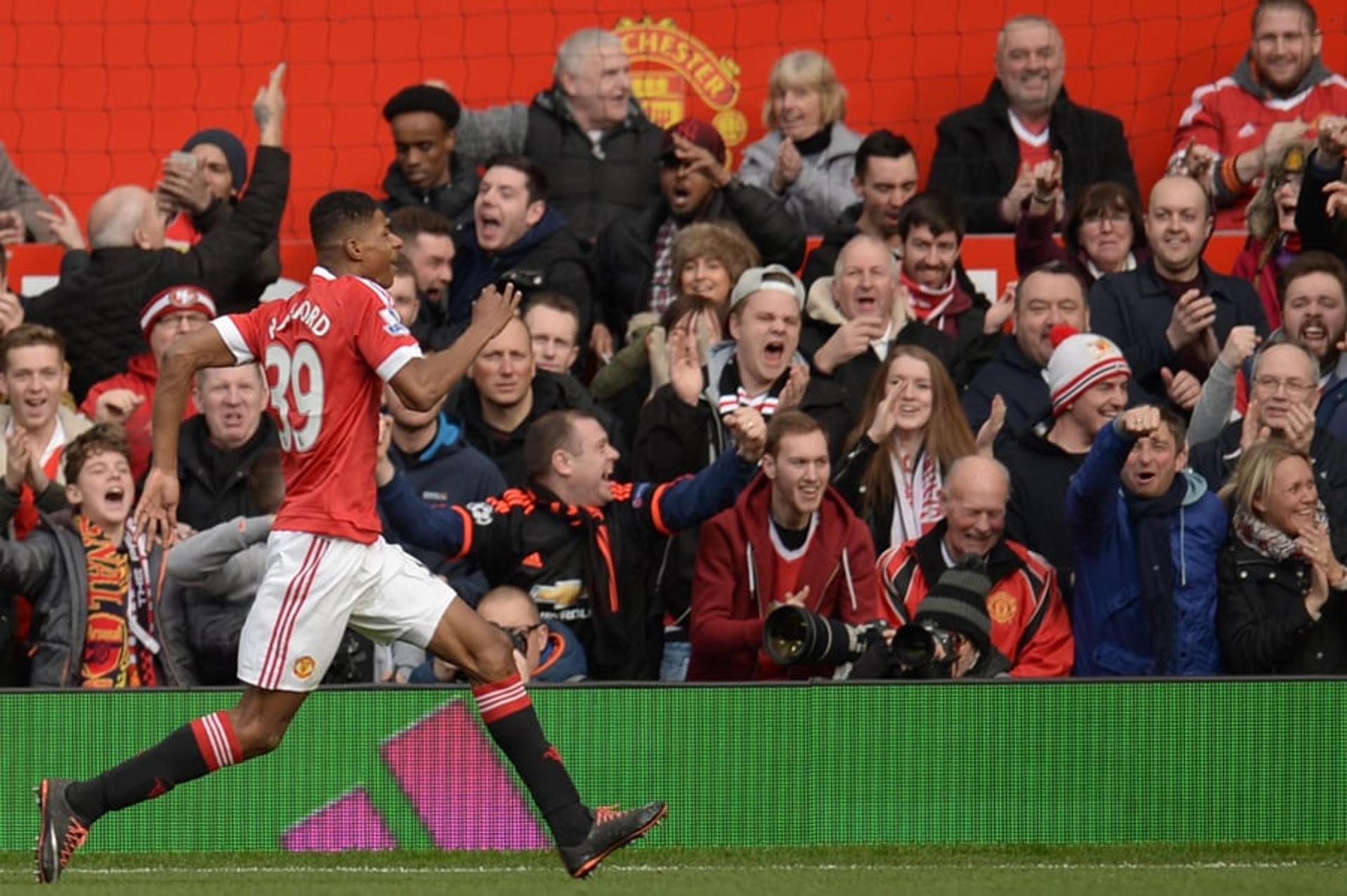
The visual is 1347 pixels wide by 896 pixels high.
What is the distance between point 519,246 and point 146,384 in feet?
5.61

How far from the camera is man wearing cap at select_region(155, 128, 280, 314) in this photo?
35.9ft

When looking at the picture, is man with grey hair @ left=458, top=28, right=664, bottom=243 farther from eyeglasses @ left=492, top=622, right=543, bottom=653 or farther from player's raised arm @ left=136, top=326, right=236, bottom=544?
player's raised arm @ left=136, top=326, right=236, bottom=544

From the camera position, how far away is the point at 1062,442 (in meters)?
9.44

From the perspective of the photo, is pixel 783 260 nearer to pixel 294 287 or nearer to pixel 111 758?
pixel 294 287

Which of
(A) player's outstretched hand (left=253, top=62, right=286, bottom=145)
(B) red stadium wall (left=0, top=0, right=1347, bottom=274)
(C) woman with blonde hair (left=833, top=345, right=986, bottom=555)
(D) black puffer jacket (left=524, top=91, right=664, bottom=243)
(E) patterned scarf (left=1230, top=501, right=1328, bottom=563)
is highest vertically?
(B) red stadium wall (left=0, top=0, right=1347, bottom=274)

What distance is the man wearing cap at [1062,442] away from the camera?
9258mm

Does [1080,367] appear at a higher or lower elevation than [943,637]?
higher

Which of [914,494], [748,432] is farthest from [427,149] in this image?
[748,432]

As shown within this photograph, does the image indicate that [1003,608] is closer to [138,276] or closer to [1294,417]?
[1294,417]

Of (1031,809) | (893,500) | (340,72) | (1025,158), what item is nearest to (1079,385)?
(893,500)

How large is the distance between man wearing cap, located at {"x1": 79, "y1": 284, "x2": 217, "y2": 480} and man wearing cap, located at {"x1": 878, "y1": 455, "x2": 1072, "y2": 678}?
296cm

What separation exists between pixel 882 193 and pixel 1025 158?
1216mm

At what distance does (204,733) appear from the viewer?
708 cm

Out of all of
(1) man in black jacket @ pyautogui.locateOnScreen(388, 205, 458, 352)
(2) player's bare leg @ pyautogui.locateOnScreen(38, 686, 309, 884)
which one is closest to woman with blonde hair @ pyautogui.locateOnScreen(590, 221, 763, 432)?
(1) man in black jacket @ pyautogui.locateOnScreen(388, 205, 458, 352)
